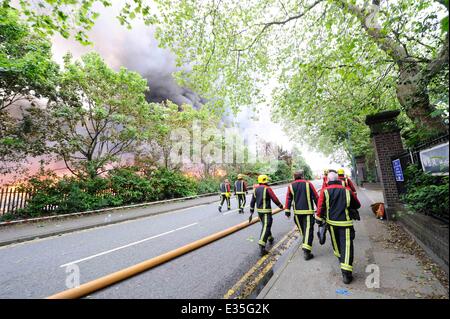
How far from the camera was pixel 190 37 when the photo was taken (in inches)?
264

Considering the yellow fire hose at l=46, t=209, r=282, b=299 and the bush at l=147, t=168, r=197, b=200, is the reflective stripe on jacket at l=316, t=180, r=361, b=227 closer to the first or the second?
the yellow fire hose at l=46, t=209, r=282, b=299

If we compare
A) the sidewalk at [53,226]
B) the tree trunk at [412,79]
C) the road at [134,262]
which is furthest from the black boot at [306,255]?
the sidewalk at [53,226]

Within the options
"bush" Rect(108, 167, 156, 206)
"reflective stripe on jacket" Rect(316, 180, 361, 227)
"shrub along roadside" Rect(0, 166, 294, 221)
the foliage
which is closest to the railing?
"shrub along roadside" Rect(0, 166, 294, 221)

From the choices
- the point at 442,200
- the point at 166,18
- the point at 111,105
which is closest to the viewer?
the point at 442,200

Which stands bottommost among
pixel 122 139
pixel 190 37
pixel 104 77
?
pixel 122 139

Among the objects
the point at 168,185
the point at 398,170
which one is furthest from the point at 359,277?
the point at 168,185

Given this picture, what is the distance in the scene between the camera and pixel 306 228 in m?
4.61

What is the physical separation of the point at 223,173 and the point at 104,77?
60.8 feet

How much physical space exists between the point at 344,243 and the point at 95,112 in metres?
13.8

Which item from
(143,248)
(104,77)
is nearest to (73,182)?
(104,77)

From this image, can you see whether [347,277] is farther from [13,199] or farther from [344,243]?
[13,199]

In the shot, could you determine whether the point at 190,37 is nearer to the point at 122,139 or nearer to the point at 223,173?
the point at 122,139
